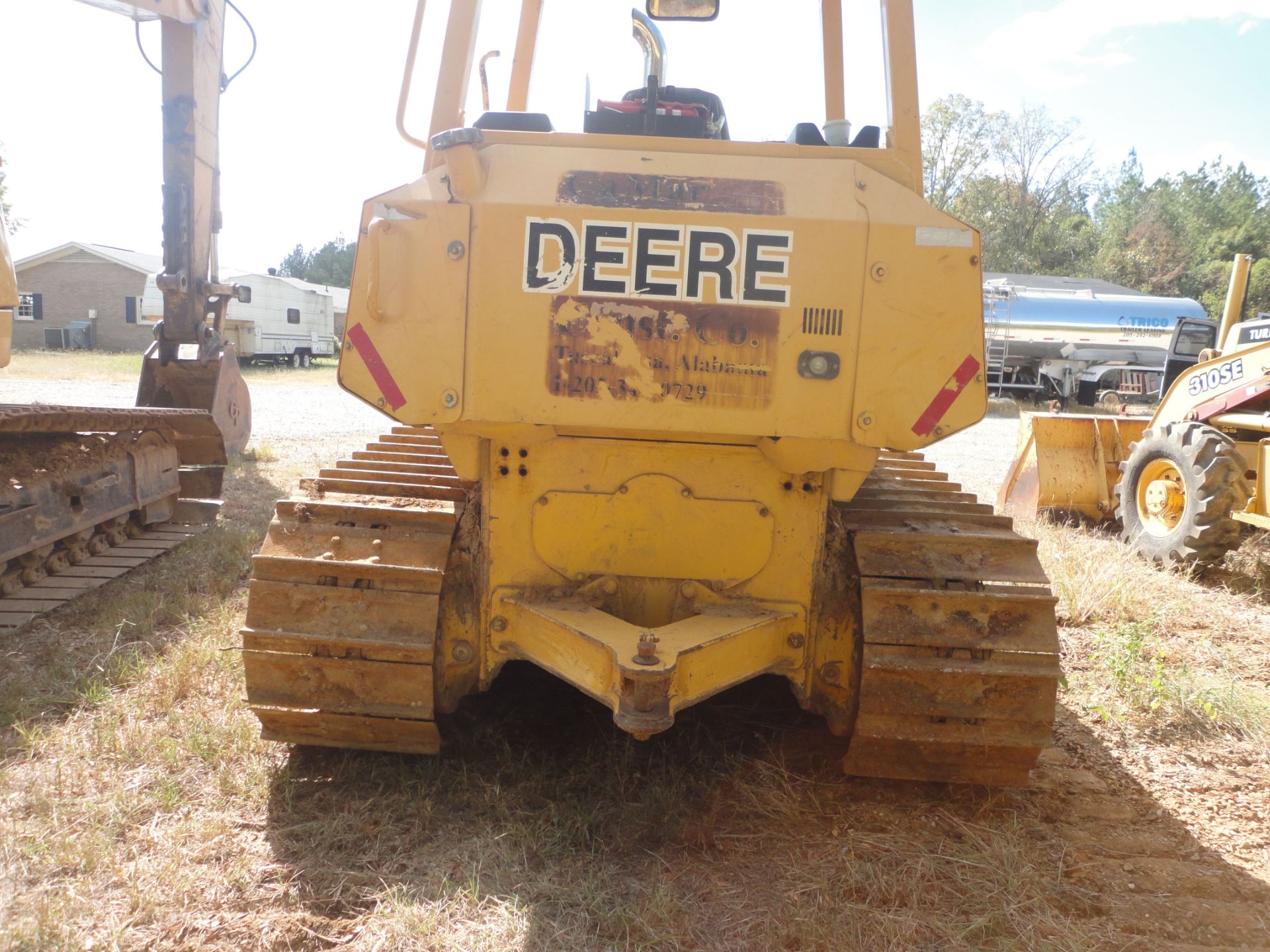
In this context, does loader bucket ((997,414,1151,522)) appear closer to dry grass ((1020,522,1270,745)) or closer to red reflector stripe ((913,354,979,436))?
dry grass ((1020,522,1270,745))

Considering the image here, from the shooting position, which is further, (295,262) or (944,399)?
(295,262)

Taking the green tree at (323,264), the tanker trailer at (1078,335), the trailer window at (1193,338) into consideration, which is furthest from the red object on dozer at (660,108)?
the green tree at (323,264)

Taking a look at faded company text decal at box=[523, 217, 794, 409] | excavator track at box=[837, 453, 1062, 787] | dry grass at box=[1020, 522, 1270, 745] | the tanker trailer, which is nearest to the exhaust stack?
faded company text decal at box=[523, 217, 794, 409]

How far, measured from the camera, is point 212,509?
6301 millimetres

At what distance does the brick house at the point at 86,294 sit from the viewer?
3228cm

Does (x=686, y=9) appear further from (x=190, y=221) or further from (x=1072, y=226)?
(x=1072, y=226)

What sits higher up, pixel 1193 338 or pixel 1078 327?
pixel 1078 327

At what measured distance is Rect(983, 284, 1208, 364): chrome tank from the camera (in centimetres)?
2209

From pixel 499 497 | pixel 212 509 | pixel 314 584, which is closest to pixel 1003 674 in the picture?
pixel 499 497

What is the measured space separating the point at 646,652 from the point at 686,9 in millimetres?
2510

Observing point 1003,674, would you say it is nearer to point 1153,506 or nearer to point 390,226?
point 390,226

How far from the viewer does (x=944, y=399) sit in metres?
2.53

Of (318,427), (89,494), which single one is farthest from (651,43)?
(318,427)

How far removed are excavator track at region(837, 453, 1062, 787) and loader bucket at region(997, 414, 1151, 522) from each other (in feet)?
16.1
